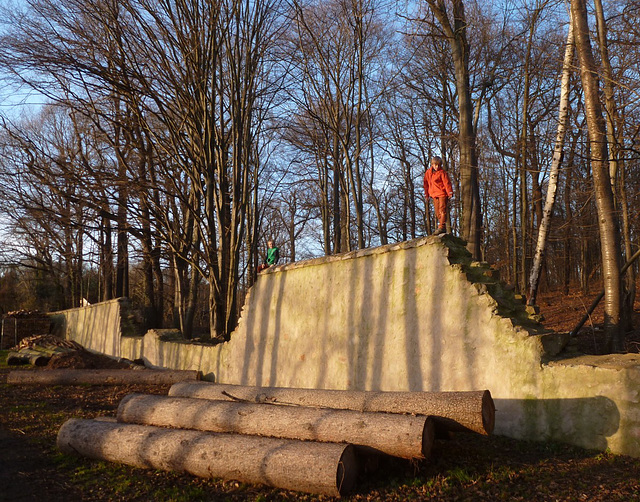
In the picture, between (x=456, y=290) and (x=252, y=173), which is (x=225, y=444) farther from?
(x=252, y=173)

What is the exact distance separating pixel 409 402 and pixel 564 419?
183 centimetres

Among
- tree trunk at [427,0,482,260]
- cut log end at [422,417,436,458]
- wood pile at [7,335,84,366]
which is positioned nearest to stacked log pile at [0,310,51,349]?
wood pile at [7,335,84,366]

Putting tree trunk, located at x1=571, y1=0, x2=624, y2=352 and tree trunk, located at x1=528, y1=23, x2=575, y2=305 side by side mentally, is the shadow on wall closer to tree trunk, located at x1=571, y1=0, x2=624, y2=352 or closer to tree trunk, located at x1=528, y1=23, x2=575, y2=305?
tree trunk, located at x1=571, y1=0, x2=624, y2=352

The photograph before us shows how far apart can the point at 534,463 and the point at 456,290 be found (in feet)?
8.51

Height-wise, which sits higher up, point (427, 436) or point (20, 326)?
point (20, 326)

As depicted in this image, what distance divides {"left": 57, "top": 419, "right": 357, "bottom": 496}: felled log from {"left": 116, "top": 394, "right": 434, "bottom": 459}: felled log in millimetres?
255

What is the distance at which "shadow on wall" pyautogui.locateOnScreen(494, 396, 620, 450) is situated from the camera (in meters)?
5.73

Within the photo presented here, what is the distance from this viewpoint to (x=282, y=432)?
5.91 m

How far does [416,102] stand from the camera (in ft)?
78.7

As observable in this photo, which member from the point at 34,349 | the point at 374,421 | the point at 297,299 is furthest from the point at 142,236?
the point at 374,421

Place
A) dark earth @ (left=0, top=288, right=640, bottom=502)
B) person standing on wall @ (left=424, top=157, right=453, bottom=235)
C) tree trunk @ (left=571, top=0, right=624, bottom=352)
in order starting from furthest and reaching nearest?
person standing on wall @ (left=424, top=157, right=453, bottom=235) → tree trunk @ (left=571, top=0, right=624, bottom=352) → dark earth @ (left=0, top=288, right=640, bottom=502)

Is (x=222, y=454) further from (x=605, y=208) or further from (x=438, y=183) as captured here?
(x=605, y=208)

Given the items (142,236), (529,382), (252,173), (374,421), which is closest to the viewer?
(374,421)

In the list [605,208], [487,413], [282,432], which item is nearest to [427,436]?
[487,413]
